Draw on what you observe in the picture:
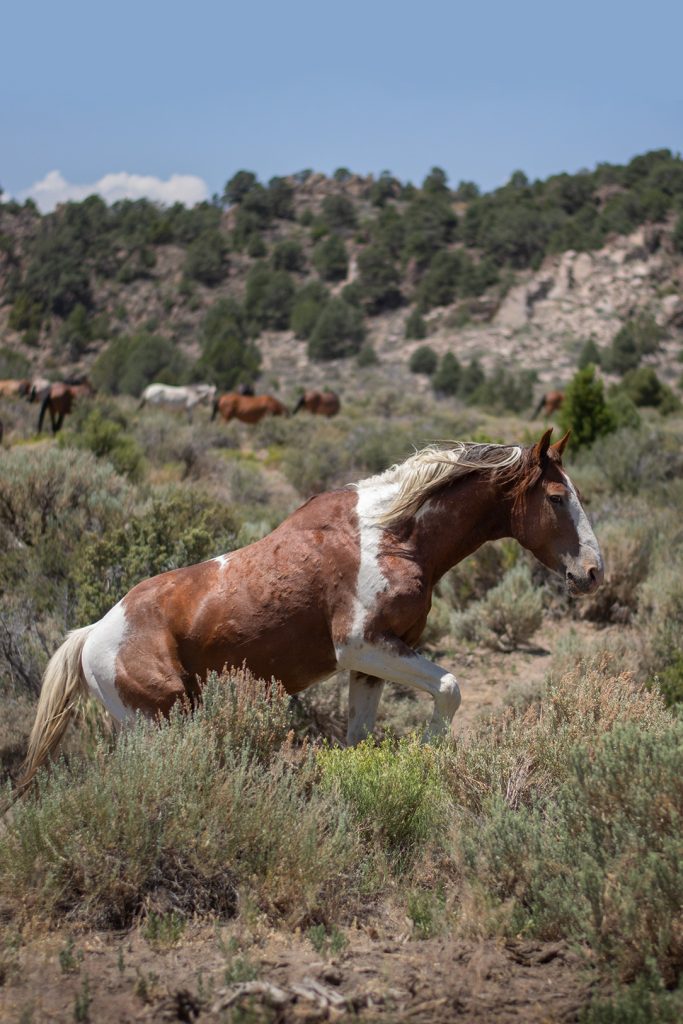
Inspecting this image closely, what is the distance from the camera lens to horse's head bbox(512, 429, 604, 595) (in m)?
4.68

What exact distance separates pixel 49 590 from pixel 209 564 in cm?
283

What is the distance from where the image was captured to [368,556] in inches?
186

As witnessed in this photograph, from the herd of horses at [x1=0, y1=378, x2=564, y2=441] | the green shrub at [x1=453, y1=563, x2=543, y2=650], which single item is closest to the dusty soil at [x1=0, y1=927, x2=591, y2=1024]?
the green shrub at [x1=453, y1=563, x2=543, y2=650]

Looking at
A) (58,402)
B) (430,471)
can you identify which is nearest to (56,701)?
(430,471)

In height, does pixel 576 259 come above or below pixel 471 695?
above

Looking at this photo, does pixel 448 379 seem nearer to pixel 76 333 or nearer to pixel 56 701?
pixel 76 333

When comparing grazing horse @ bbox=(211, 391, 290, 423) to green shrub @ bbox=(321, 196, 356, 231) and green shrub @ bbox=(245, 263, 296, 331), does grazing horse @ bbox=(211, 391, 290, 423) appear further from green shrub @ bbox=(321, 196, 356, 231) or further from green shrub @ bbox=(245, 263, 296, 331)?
A: green shrub @ bbox=(321, 196, 356, 231)

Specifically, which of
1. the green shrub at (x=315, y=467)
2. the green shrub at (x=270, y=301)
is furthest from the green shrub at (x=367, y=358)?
the green shrub at (x=315, y=467)

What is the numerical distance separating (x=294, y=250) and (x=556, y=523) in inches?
2314

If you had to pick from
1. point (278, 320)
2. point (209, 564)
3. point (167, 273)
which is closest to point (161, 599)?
point (209, 564)

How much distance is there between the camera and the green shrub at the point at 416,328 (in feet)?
163

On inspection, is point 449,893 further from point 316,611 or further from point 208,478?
point 208,478

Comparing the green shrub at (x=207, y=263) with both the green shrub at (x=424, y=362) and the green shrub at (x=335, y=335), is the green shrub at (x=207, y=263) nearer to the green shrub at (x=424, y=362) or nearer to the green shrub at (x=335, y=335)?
the green shrub at (x=335, y=335)

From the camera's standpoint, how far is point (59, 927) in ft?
11.9
